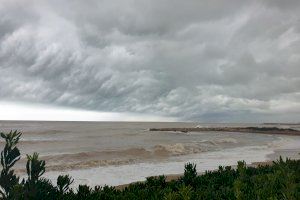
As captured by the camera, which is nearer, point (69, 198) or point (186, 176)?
point (69, 198)

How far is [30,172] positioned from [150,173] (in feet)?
47.4

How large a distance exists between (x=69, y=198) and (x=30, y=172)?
50.5 inches

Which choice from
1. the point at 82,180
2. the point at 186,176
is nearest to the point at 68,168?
the point at 82,180

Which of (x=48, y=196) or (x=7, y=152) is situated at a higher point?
(x=7, y=152)

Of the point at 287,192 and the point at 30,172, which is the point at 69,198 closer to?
the point at 30,172

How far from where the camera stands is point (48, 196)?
9.98 metres

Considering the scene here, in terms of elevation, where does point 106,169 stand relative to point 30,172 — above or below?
below

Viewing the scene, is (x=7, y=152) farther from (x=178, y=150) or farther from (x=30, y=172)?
(x=178, y=150)

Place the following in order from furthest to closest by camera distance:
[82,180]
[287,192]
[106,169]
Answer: [106,169], [82,180], [287,192]

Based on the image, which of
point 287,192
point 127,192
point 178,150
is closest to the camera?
point 287,192

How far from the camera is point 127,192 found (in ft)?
36.2

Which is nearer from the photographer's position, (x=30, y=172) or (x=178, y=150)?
(x=30, y=172)

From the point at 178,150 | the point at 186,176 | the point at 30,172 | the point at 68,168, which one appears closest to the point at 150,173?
→ the point at 68,168

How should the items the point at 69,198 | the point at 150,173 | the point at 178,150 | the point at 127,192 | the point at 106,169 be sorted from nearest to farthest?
the point at 69,198, the point at 127,192, the point at 150,173, the point at 106,169, the point at 178,150
